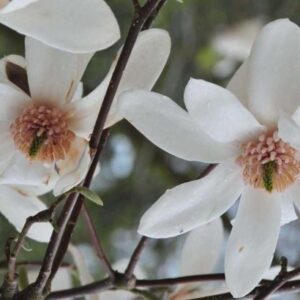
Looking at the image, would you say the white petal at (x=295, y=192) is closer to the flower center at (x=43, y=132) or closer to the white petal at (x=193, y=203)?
the white petal at (x=193, y=203)

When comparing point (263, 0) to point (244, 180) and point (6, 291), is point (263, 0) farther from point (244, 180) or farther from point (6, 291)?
point (6, 291)

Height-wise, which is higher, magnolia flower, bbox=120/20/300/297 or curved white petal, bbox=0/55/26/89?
curved white petal, bbox=0/55/26/89

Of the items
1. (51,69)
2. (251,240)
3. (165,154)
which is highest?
(51,69)

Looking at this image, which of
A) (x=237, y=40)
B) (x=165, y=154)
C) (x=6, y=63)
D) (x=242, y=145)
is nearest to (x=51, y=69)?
(x=6, y=63)

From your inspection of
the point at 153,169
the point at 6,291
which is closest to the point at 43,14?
the point at 6,291

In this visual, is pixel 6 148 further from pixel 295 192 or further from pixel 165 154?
pixel 165 154

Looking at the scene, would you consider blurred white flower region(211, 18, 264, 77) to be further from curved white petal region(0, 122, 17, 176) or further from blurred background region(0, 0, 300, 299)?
curved white petal region(0, 122, 17, 176)

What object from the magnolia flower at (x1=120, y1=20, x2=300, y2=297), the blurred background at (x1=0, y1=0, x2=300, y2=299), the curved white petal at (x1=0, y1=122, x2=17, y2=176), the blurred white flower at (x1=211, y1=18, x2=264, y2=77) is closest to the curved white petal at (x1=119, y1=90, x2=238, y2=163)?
the magnolia flower at (x1=120, y1=20, x2=300, y2=297)
